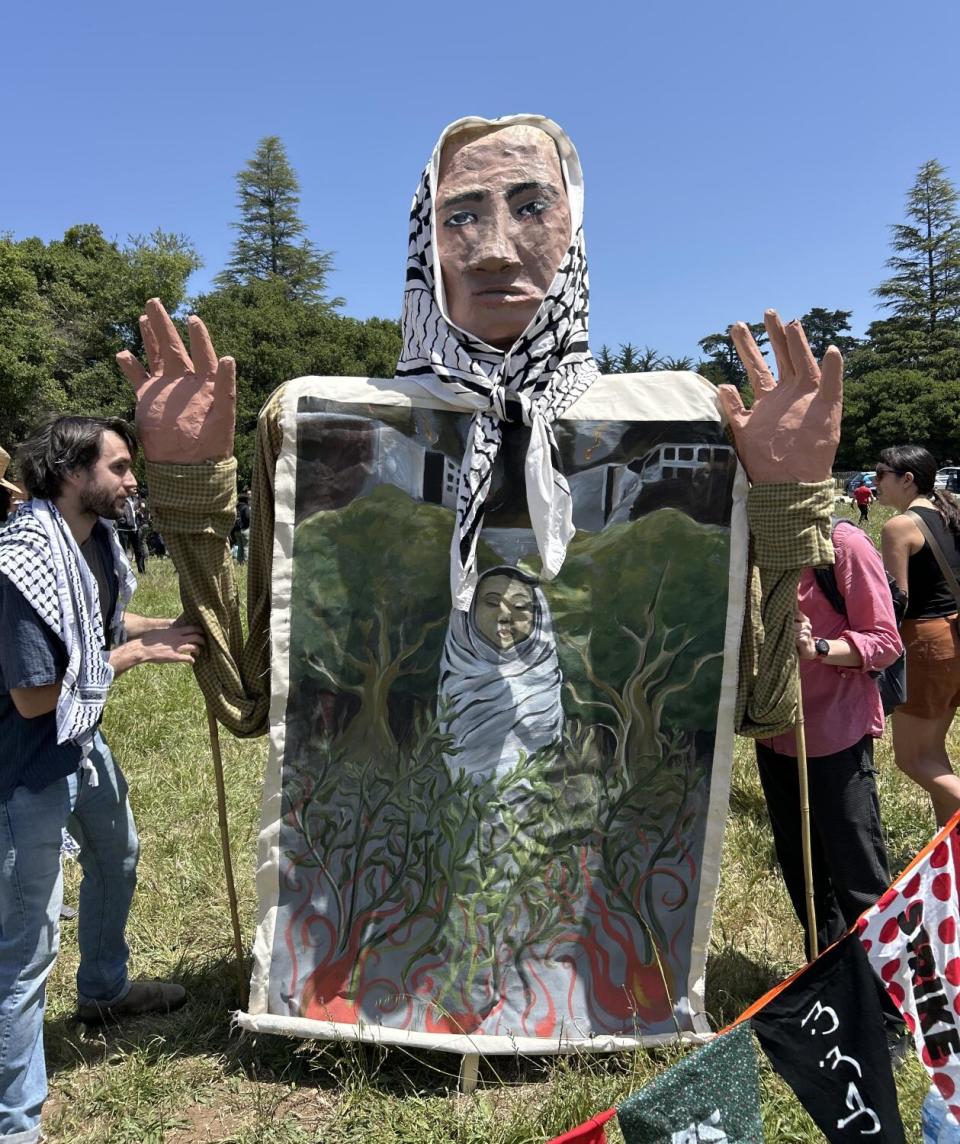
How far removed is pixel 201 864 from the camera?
12.5 ft

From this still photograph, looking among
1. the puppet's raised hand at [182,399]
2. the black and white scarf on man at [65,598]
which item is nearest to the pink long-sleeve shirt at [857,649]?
the puppet's raised hand at [182,399]

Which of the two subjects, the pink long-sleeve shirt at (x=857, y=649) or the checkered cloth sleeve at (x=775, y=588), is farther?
the pink long-sleeve shirt at (x=857, y=649)

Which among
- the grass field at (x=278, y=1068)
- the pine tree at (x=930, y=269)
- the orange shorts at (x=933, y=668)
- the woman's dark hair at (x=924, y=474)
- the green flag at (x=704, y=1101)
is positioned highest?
the pine tree at (x=930, y=269)

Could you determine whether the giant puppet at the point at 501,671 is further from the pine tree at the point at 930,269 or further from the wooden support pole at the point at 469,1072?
the pine tree at the point at 930,269

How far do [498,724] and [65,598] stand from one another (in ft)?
3.68

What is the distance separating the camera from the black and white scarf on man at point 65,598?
2035mm

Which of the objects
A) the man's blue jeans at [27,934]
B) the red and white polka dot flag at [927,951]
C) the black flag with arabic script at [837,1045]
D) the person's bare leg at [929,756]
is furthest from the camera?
the person's bare leg at [929,756]

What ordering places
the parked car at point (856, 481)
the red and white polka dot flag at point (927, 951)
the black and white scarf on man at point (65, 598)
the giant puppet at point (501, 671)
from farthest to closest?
the parked car at point (856, 481)
the giant puppet at point (501, 671)
the black and white scarf on man at point (65, 598)
the red and white polka dot flag at point (927, 951)

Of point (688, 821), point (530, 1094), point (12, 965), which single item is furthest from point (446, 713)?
point (12, 965)

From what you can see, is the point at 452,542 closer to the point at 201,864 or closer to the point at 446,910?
the point at 446,910

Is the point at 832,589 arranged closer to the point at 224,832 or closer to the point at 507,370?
the point at 507,370

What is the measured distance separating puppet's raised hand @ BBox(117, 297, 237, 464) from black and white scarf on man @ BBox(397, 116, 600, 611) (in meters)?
0.52

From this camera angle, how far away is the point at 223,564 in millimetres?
2447

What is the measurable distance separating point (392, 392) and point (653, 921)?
160 centimetres
